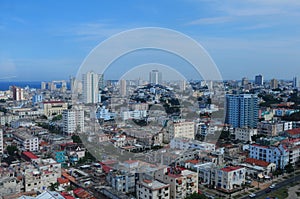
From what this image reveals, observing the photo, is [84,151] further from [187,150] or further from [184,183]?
[184,183]

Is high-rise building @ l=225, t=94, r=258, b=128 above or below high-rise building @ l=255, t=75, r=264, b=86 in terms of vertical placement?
below

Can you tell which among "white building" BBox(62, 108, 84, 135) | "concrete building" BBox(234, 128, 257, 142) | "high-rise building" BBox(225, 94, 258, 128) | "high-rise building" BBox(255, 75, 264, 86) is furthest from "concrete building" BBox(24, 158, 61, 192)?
"high-rise building" BBox(255, 75, 264, 86)

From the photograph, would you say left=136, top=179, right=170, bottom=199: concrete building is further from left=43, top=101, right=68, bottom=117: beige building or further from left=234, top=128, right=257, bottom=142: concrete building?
left=43, top=101, right=68, bottom=117: beige building

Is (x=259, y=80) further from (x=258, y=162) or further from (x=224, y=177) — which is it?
(x=224, y=177)

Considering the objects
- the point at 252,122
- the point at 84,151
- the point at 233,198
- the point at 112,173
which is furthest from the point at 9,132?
the point at 252,122

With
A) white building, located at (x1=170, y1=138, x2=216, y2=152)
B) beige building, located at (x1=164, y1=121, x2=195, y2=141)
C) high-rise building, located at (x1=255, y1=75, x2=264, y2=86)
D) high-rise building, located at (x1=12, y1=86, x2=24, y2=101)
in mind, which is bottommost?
white building, located at (x1=170, y1=138, x2=216, y2=152)
